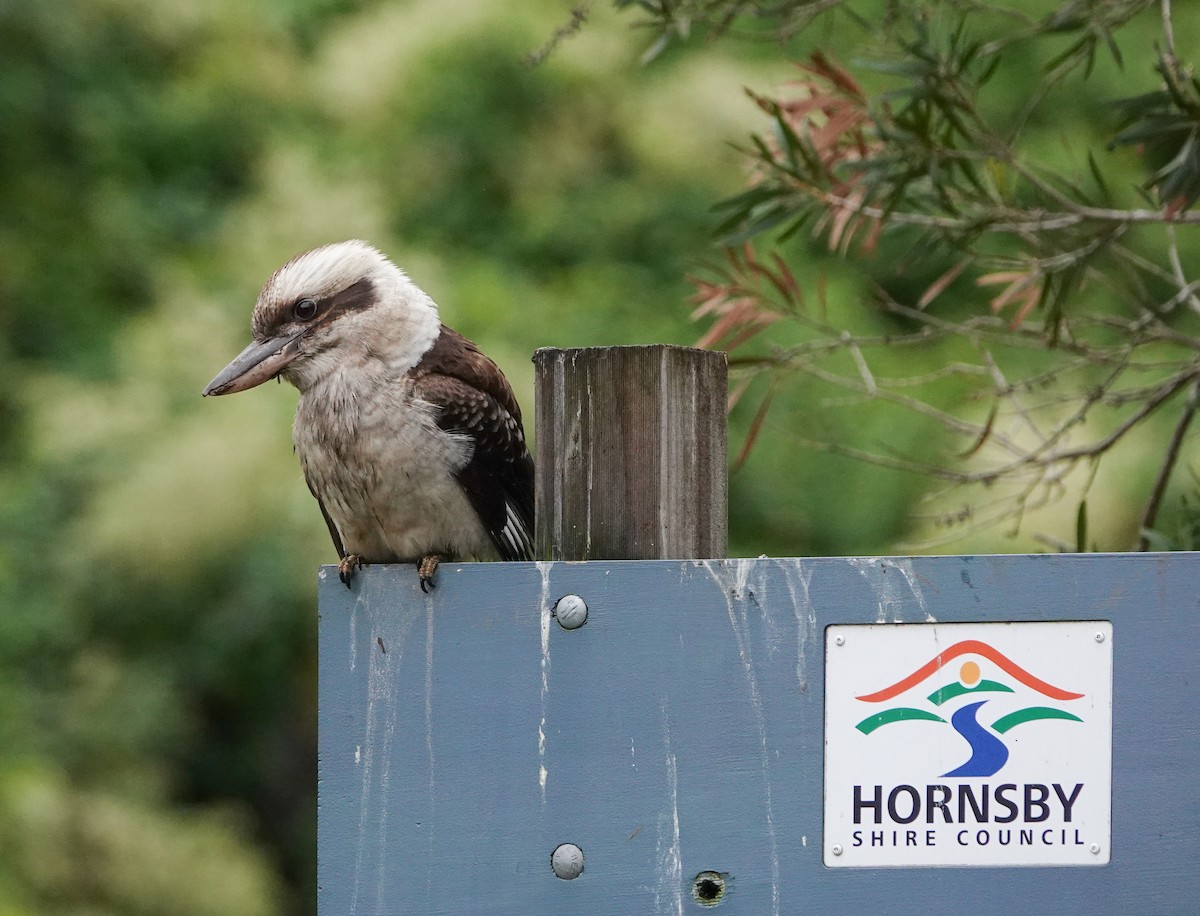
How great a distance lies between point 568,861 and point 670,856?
0.31ft

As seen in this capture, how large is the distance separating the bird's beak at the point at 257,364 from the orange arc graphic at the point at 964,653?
3.50 feet

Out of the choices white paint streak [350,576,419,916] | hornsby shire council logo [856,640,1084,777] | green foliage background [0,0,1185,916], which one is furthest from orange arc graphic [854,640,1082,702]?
green foliage background [0,0,1185,916]

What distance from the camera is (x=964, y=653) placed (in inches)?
59.8

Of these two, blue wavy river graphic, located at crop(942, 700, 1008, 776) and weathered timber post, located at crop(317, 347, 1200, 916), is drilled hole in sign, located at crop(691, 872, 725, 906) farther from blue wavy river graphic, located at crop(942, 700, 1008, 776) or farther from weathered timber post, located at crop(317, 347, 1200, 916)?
blue wavy river graphic, located at crop(942, 700, 1008, 776)

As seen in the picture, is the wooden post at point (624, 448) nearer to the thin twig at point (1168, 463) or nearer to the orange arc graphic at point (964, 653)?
the orange arc graphic at point (964, 653)

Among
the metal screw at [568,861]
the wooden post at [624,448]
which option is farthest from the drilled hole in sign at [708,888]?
the wooden post at [624,448]

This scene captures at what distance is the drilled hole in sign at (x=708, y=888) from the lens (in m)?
1.53

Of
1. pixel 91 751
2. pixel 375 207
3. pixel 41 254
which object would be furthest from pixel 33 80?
pixel 91 751

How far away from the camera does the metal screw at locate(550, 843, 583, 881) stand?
1530 mm

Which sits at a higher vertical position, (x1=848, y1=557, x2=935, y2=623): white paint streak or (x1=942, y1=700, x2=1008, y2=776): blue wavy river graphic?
(x1=848, y1=557, x2=935, y2=623): white paint streak

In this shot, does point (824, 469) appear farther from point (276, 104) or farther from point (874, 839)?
point (874, 839)

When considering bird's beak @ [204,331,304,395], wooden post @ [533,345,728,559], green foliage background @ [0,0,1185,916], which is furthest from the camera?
green foliage background @ [0,0,1185,916]

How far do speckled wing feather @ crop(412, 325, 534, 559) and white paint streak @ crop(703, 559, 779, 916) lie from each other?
0.91 m

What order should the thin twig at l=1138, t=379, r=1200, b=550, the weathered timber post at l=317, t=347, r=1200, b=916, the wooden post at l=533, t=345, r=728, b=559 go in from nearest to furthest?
the weathered timber post at l=317, t=347, r=1200, b=916, the wooden post at l=533, t=345, r=728, b=559, the thin twig at l=1138, t=379, r=1200, b=550
